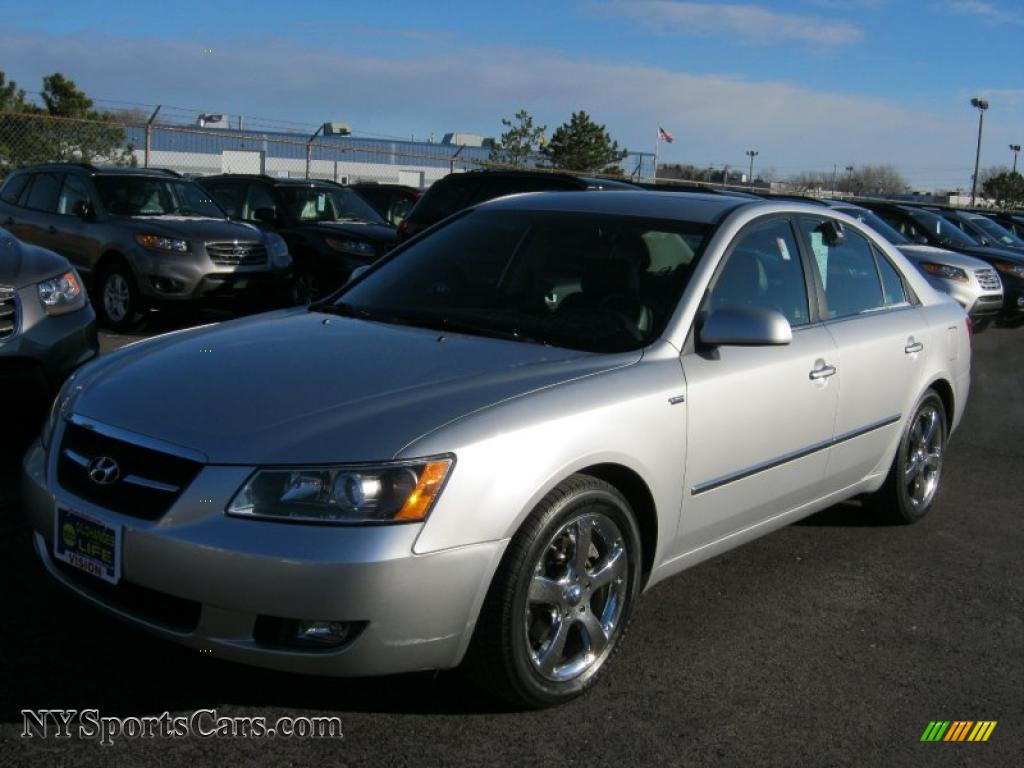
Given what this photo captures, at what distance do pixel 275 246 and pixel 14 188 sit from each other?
9.38 ft

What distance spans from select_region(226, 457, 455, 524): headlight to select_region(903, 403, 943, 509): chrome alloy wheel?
3310 mm

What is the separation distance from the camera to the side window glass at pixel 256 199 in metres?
13.9

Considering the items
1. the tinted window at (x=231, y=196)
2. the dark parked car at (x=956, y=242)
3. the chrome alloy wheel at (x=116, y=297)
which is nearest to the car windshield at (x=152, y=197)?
the chrome alloy wheel at (x=116, y=297)

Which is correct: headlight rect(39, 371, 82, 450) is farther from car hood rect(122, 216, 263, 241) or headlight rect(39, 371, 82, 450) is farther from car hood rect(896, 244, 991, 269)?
car hood rect(896, 244, 991, 269)

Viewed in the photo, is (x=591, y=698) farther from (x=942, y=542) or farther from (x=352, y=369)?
(x=942, y=542)

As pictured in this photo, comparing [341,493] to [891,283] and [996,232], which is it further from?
[996,232]

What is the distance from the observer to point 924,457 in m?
5.77

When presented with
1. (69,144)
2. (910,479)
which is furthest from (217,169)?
(910,479)

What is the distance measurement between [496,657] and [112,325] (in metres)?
8.55

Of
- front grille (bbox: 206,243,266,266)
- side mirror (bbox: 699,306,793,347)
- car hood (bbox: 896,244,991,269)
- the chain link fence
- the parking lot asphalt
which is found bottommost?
the parking lot asphalt

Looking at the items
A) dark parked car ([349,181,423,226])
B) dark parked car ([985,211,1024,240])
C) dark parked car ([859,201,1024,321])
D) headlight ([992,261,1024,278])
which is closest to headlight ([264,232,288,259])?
dark parked car ([349,181,423,226])

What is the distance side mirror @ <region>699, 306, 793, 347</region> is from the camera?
155 inches

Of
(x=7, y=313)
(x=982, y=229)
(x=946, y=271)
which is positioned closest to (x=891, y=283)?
(x=7, y=313)

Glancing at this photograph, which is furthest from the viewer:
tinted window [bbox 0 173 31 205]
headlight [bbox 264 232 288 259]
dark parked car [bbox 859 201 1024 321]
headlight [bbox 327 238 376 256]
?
dark parked car [bbox 859 201 1024 321]
